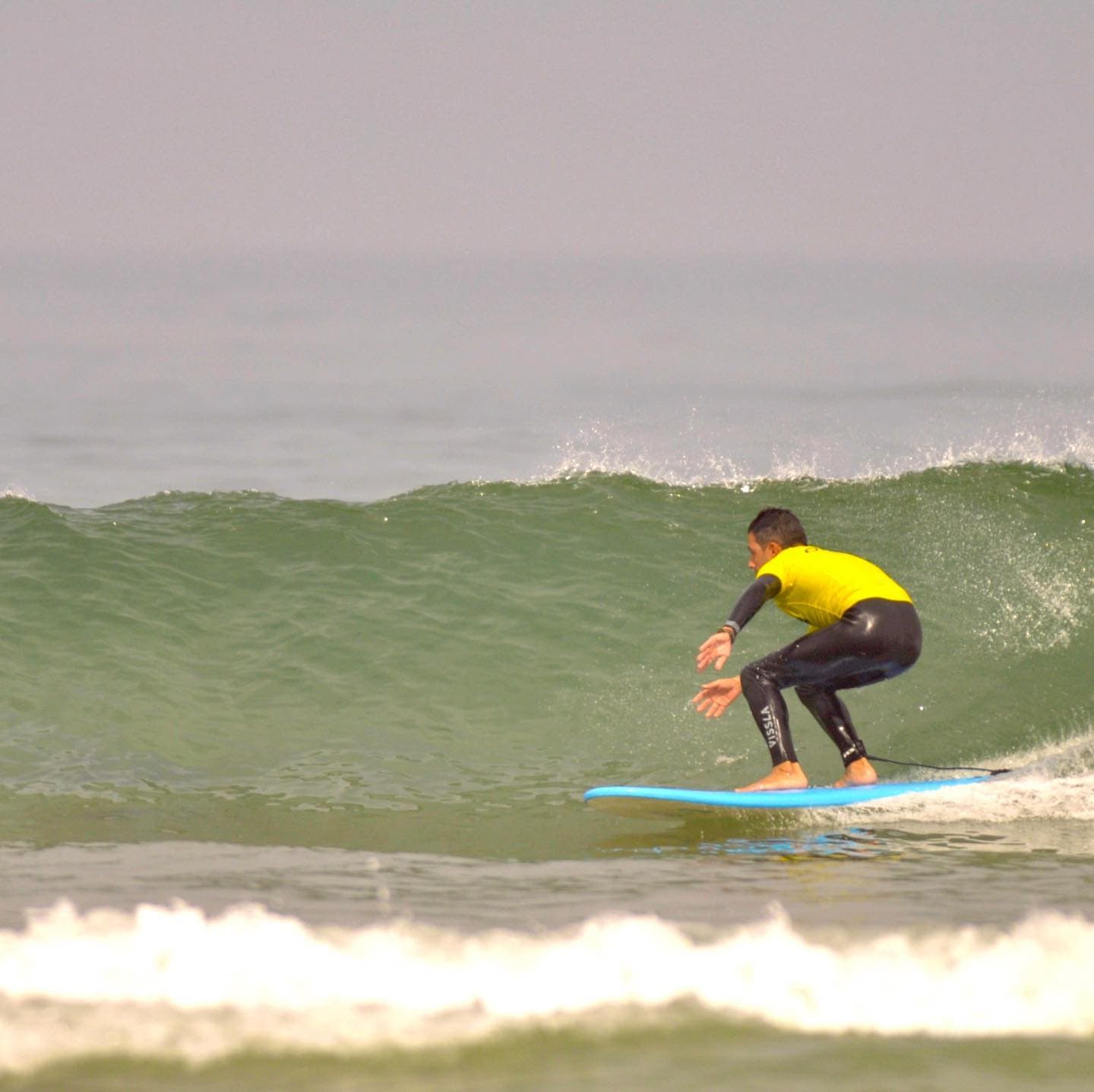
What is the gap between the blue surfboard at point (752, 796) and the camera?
253 inches

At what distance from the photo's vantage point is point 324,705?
935cm

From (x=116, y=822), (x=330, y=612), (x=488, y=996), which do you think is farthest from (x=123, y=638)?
(x=488, y=996)

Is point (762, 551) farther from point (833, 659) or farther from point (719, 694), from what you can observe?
point (719, 694)

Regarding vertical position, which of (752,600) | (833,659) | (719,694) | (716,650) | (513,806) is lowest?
(513,806)

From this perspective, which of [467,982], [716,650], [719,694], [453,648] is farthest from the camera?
[453,648]

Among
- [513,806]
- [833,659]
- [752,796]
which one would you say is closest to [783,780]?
[752,796]

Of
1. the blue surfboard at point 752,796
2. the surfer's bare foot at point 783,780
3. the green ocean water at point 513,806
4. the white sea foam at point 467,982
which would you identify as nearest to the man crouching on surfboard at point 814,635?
the surfer's bare foot at point 783,780

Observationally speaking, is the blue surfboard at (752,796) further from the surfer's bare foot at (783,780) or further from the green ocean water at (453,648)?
the green ocean water at (453,648)

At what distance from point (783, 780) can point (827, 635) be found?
2.51 feet

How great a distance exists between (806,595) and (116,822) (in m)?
3.74

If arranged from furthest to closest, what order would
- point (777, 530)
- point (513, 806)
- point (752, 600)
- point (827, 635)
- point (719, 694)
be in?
point (513, 806) → point (777, 530) → point (827, 635) → point (719, 694) → point (752, 600)

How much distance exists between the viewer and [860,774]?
22.5 feet

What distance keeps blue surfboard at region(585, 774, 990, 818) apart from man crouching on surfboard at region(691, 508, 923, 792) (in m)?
0.12

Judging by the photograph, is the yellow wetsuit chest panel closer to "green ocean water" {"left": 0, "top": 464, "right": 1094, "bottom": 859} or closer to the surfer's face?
the surfer's face
